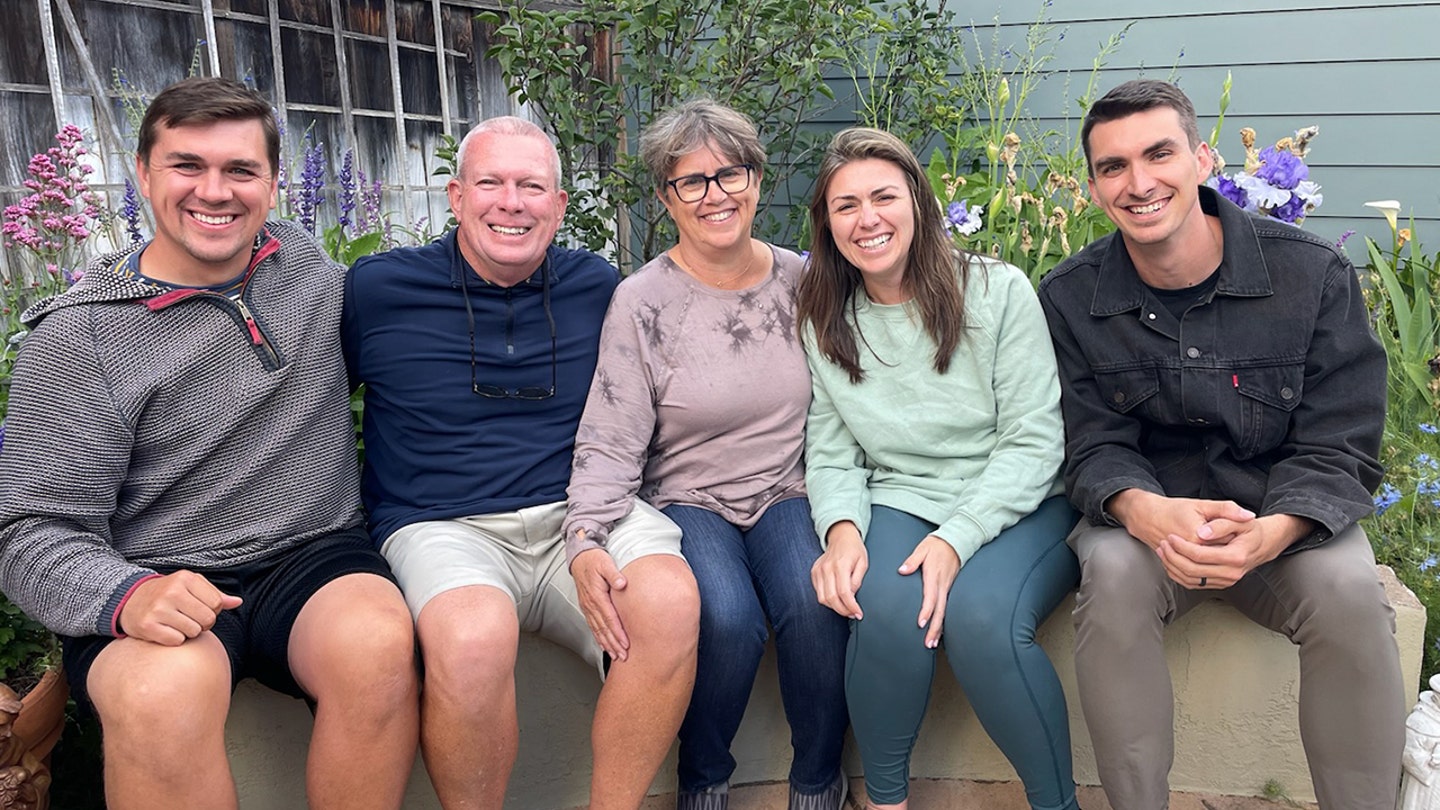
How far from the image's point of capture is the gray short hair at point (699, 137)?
Answer: 2.19 meters

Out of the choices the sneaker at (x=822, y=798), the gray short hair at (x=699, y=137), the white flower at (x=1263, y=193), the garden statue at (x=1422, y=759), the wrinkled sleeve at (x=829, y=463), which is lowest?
the sneaker at (x=822, y=798)

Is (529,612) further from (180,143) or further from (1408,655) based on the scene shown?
(1408,655)

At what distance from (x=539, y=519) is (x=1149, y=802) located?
4.05 feet

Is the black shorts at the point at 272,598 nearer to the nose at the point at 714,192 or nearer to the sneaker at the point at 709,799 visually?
the sneaker at the point at 709,799

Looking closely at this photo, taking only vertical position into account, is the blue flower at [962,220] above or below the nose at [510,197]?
below

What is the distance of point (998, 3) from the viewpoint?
4.58 metres

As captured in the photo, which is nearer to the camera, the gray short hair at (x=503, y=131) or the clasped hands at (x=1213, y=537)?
the clasped hands at (x=1213, y=537)

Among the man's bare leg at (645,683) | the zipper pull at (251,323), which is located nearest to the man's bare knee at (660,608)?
the man's bare leg at (645,683)

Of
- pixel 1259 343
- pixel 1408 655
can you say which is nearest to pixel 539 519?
pixel 1259 343

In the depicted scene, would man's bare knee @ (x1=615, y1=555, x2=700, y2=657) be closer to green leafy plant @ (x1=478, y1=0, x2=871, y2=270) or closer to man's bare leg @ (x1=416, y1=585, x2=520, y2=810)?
man's bare leg @ (x1=416, y1=585, x2=520, y2=810)

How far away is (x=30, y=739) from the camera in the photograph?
1.82 m

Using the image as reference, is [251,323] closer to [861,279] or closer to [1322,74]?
[861,279]

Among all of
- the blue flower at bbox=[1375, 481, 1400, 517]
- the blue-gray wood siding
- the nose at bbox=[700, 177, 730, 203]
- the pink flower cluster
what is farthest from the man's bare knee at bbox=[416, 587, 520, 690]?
the blue-gray wood siding

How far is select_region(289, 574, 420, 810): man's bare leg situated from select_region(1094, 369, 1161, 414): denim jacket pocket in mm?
1379
